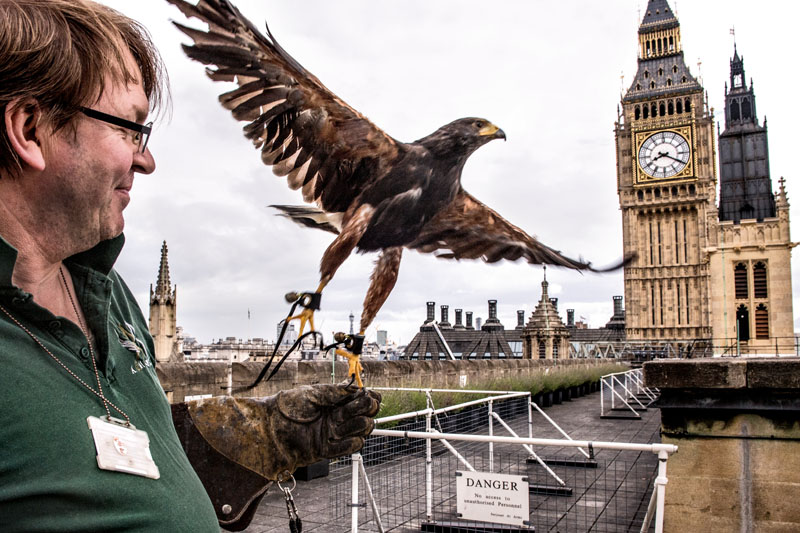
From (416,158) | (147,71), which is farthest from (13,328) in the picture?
(416,158)

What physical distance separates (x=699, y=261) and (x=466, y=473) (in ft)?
208

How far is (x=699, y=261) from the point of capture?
198 feet

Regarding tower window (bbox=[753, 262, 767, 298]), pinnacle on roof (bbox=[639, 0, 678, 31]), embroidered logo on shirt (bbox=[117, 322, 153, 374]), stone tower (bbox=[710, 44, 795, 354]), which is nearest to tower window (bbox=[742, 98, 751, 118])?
stone tower (bbox=[710, 44, 795, 354])

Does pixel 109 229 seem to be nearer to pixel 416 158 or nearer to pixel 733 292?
pixel 416 158

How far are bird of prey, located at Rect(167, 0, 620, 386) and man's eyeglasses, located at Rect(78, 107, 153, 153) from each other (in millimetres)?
1834

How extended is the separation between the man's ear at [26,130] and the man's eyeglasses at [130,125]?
0.25ft

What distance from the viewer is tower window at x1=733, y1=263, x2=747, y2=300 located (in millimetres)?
46719

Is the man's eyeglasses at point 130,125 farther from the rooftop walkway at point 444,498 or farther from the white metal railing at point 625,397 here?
the white metal railing at point 625,397

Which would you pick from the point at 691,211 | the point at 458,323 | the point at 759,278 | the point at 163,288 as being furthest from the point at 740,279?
the point at 163,288

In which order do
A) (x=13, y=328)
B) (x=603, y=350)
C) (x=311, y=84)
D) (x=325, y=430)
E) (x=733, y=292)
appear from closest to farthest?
(x=13, y=328) < (x=325, y=430) < (x=311, y=84) < (x=733, y=292) < (x=603, y=350)

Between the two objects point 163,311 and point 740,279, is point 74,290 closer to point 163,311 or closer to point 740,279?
point 163,311

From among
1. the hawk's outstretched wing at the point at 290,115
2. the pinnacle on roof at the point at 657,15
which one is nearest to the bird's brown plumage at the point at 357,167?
the hawk's outstretched wing at the point at 290,115

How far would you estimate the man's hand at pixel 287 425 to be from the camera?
1.74 meters

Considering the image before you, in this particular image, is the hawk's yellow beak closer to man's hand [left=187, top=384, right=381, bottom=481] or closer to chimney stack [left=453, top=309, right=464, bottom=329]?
man's hand [left=187, top=384, right=381, bottom=481]
